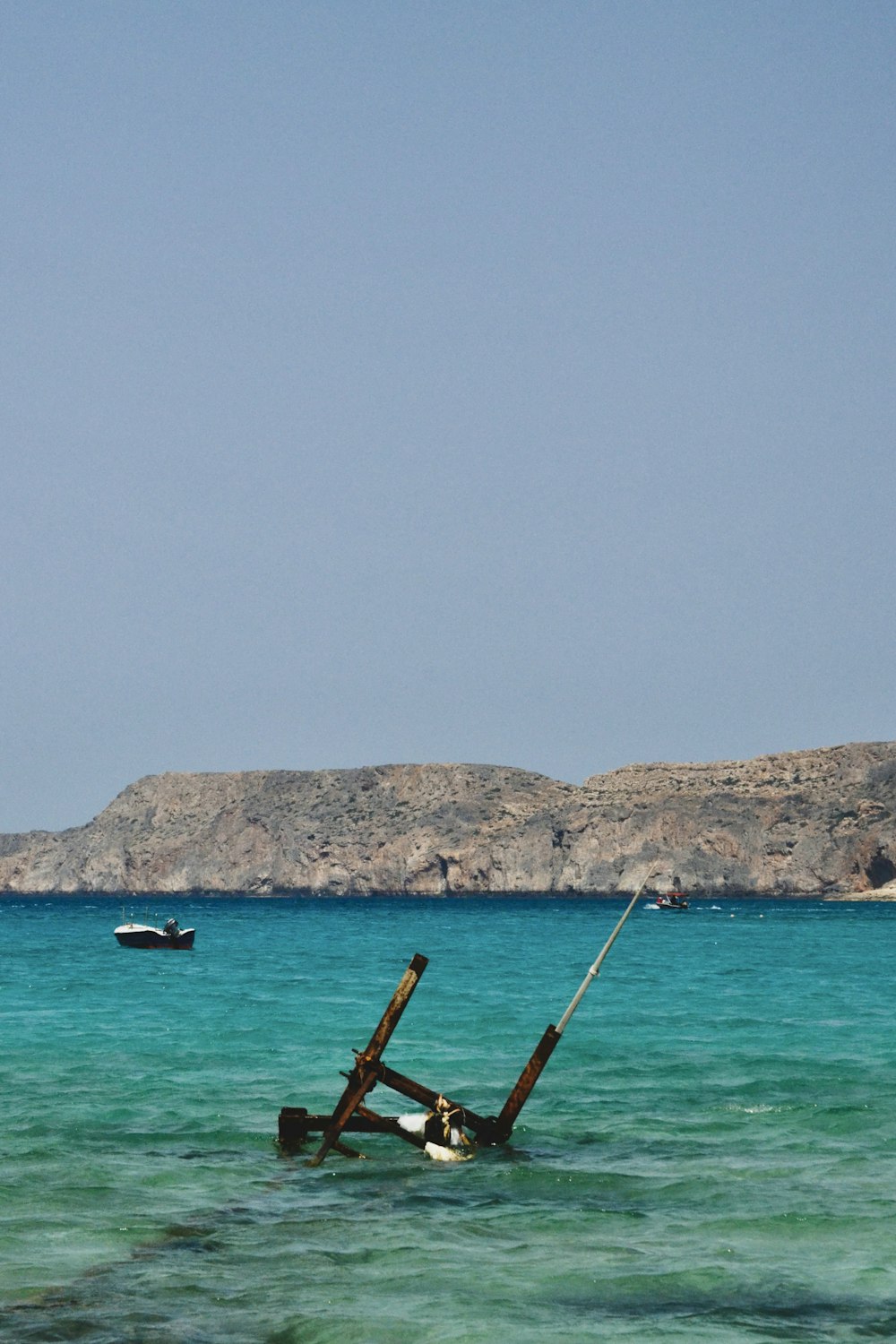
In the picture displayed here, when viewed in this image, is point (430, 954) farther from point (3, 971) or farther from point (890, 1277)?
point (890, 1277)

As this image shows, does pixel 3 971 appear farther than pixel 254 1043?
Yes

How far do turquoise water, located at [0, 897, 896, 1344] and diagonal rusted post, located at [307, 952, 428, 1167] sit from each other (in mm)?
509

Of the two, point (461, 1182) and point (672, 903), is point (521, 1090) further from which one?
point (672, 903)

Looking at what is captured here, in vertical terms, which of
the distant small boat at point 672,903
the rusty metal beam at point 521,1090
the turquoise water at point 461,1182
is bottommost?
the turquoise water at point 461,1182

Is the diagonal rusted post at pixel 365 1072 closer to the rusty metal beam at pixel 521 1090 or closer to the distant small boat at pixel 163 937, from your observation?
the rusty metal beam at pixel 521 1090

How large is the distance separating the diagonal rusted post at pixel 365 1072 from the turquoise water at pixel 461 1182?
1.67 ft

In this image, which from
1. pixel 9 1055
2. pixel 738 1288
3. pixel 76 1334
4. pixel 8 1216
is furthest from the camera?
pixel 9 1055

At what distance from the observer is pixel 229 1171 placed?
69.4 feet

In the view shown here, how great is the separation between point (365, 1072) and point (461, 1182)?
186 centimetres

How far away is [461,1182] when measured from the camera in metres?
20.6

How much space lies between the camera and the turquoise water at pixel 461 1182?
591 inches

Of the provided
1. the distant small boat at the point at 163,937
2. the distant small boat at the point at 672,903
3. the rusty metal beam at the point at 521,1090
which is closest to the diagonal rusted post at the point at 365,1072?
the rusty metal beam at the point at 521,1090

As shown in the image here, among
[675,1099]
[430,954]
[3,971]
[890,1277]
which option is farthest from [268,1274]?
Result: [430,954]

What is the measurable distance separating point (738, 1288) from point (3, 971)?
5451cm
